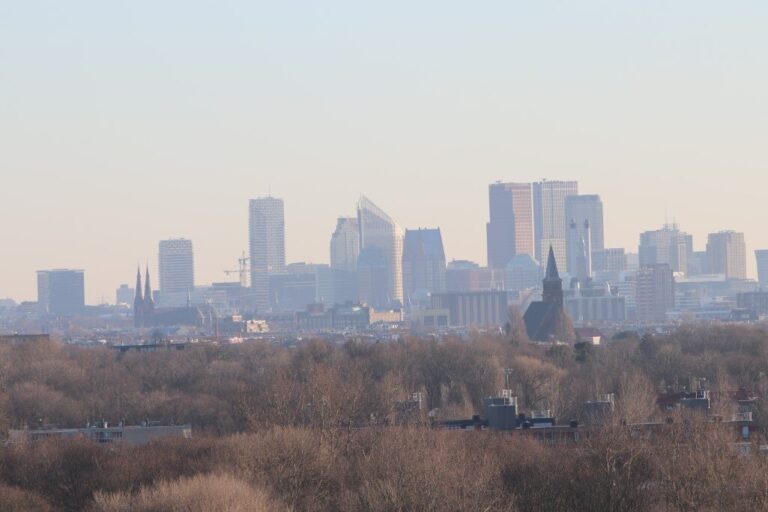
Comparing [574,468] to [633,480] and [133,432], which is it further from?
[133,432]

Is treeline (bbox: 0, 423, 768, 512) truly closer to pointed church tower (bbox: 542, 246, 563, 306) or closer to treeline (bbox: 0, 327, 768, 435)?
treeline (bbox: 0, 327, 768, 435)

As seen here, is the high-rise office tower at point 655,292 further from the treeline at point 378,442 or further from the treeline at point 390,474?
the treeline at point 390,474

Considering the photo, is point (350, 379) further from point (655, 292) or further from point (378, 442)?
point (655, 292)

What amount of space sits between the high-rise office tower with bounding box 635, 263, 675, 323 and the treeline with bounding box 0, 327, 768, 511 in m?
101

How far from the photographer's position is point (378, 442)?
144 ft

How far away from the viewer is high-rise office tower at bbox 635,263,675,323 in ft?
614

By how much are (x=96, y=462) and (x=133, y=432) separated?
14.3 metres

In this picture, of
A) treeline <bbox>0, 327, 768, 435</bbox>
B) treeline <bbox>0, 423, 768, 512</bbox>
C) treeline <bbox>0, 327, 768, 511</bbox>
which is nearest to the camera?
treeline <bbox>0, 423, 768, 512</bbox>

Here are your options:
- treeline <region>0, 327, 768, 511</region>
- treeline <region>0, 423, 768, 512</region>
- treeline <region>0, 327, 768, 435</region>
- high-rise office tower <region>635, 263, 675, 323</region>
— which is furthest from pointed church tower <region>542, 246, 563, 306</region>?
treeline <region>0, 423, 768, 512</region>

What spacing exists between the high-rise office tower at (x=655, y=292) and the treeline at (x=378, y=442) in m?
101

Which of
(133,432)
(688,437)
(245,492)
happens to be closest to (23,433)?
(133,432)

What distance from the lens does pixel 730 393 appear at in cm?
6228

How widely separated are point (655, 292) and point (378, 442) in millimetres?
146626

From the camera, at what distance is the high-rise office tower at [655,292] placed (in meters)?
187
